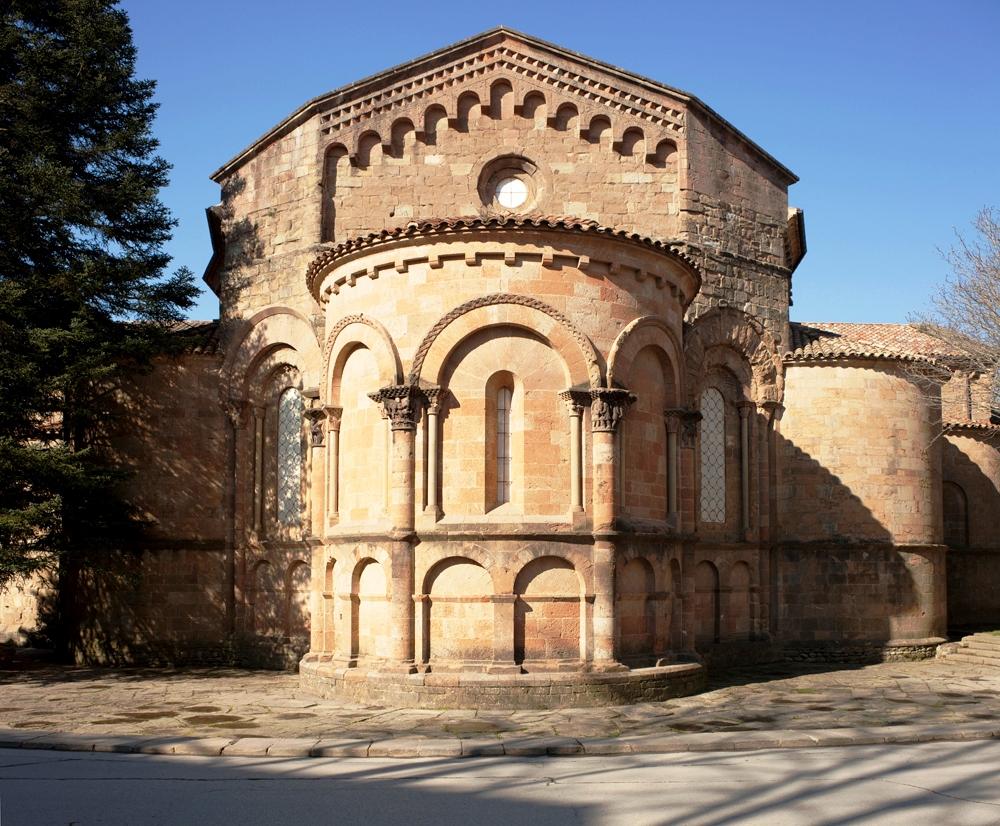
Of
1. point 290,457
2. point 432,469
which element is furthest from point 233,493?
point 432,469

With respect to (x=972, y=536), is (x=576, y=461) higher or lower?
higher

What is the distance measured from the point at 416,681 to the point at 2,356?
992cm

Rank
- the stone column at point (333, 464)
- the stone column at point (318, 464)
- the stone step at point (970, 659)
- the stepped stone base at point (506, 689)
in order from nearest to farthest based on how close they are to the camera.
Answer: the stepped stone base at point (506, 689) → the stone column at point (333, 464) → the stone column at point (318, 464) → the stone step at point (970, 659)

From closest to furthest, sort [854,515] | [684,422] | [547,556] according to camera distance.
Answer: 1. [547,556]
2. [684,422]
3. [854,515]

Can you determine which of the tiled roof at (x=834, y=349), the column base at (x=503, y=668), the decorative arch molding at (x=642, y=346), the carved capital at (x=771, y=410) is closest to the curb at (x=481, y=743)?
the column base at (x=503, y=668)

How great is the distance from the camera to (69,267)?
67.3 feet

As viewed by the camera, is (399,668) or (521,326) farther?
(521,326)

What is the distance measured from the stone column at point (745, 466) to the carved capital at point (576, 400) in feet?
25.3

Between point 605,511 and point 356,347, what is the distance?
4890mm

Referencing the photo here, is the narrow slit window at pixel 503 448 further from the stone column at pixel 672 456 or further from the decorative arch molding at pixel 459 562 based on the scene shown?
the stone column at pixel 672 456

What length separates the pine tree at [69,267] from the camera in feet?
61.2

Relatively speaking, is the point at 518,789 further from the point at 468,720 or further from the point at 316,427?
the point at 316,427

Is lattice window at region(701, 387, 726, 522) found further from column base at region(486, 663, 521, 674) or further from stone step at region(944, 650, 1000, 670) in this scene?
column base at region(486, 663, 521, 674)

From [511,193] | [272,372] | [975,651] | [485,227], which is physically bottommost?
[975,651]
